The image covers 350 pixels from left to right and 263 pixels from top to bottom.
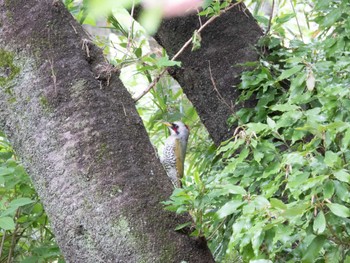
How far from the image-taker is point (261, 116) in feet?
8.27

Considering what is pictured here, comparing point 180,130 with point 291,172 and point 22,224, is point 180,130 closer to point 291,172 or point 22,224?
point 22,224

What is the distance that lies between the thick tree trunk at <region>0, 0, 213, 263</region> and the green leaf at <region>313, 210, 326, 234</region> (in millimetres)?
623

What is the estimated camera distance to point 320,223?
140 centimetres

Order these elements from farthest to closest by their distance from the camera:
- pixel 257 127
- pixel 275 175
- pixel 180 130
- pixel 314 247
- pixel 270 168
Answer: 1. pixel 180 130
2. pixel 275 175
3. pixel 270 168
4. pixel 257 127
5. pixel 314 247

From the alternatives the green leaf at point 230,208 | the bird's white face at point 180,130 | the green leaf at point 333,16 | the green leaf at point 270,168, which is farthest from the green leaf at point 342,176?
the bird's white face at point 180,130

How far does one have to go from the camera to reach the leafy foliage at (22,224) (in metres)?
2.61

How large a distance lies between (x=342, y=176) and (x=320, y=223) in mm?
114

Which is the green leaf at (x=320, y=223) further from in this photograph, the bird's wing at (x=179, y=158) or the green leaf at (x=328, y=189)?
the bird's wing at (x=179, y=158)

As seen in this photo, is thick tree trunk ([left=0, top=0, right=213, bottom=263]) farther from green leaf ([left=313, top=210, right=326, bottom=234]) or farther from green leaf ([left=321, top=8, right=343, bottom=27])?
green leaf ([left=321, top=8, right=343, bottom=27])

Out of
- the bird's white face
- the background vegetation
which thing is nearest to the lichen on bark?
the background vegetation

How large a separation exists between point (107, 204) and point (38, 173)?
257mm

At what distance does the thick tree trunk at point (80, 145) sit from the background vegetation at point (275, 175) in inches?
4.0

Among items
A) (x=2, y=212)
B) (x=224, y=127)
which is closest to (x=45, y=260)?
(x=2, y=212)

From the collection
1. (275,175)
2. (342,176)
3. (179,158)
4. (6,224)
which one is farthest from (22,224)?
(342,176)
